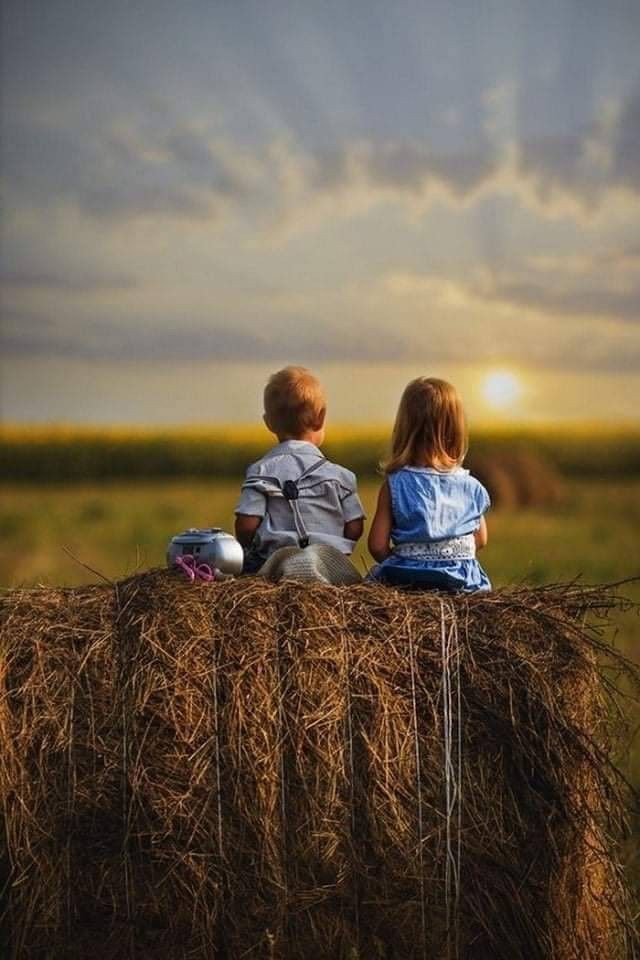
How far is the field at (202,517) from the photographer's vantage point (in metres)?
20.1

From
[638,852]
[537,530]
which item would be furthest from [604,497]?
[638,852]

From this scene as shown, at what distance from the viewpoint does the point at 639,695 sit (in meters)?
6.18

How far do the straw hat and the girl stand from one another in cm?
21

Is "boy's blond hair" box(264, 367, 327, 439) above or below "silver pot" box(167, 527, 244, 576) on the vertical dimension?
above

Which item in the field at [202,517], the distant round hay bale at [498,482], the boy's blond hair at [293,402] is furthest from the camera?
the distant round hay bale at [498,482]

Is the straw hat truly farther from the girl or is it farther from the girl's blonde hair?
the girl's blonde hair

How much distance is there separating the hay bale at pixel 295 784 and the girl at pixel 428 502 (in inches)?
19.5

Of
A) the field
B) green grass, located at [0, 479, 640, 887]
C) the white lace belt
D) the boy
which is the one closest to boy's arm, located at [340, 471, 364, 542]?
the boy

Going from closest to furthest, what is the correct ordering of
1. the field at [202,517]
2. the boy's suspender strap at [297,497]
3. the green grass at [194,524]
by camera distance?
the boy's suspender strap at [297,497], the field at [202,517], the green grass at [194,524]

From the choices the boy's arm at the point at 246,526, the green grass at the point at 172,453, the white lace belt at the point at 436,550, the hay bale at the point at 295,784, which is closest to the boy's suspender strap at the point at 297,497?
the boy's arm at the point at 246,526

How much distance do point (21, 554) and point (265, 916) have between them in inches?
765

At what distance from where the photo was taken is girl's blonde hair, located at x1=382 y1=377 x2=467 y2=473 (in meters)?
6.31

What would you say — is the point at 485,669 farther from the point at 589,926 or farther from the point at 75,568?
the point at 75,568

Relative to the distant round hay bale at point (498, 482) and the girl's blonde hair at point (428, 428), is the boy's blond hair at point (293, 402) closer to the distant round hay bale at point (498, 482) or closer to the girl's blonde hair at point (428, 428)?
the girl's blonde hair at point (428, 428)
